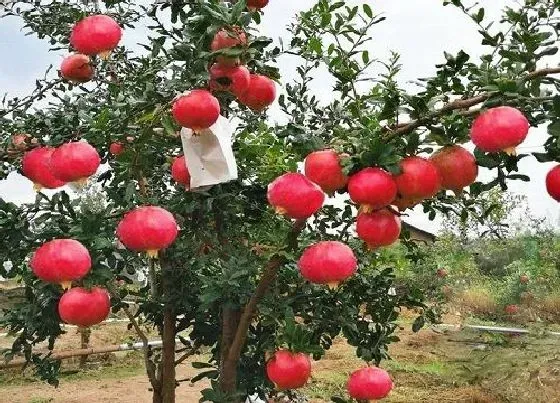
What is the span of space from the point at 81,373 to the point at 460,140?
19.5ft

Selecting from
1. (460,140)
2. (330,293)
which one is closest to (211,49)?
(460,140)

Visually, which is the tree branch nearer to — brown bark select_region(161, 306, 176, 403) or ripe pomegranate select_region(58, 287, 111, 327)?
ripe pomegranate select_region(58, 287, 111, 327)

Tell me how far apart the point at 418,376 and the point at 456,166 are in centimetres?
517

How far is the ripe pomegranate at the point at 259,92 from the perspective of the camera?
1790 mm

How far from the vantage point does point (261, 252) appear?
2.48m

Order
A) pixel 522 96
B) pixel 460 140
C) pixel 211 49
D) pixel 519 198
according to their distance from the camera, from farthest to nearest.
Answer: pixel 519 198, pixel 211 49, pixel 460 140, pixel 522 96

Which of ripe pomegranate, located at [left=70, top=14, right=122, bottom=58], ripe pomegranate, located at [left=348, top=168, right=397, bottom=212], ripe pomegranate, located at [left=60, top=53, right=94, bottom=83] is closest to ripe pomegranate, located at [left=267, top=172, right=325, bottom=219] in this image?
ripe pomegranate, located at [left=348, top=168, right=397, bottom=212]

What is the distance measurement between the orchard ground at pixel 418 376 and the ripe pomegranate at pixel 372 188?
3963mm

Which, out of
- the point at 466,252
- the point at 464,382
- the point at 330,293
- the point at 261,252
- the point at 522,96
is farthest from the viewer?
the point at 466,252

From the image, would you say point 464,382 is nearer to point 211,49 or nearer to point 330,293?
point 330,293

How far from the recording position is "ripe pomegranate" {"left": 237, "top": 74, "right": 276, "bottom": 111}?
1790 mm

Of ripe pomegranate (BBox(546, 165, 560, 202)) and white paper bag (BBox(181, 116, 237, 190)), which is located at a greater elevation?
white paper bag (BBox(181, 116, 237, 190))

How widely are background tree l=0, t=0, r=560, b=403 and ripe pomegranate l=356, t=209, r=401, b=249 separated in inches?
4.5

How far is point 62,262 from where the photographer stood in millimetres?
1522
